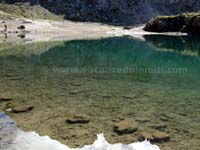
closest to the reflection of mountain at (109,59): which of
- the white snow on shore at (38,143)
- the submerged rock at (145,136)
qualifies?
the submerged rock at (145,136)

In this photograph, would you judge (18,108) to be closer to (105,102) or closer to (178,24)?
(105,102)

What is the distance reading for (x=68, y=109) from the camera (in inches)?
1128

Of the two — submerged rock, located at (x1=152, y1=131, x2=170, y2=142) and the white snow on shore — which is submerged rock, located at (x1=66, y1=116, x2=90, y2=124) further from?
Answer: submerged rock, located at (x1=152, y1=131, x2=170, y2=142)

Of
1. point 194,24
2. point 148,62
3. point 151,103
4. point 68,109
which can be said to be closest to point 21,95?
point 68,109

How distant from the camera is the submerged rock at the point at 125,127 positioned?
23219mm

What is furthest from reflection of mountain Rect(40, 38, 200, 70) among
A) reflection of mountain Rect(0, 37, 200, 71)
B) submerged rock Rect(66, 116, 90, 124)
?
submerged rock Rect(66, 116, 90, 124)

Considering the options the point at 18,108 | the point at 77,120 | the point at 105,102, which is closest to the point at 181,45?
the point at 105,102

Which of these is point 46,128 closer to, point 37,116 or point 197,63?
point 37,116

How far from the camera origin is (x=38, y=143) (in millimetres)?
21109

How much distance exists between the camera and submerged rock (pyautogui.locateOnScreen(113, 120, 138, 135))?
23219 mm

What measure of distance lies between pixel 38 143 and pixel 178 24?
479 feet

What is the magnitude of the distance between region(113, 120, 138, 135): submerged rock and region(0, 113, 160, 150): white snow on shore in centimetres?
145

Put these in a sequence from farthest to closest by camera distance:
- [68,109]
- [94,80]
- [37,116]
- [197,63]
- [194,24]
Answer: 1. [194,24]
2. [197,63]
3. [94,80]
4. [68,109]
5. [37,116]

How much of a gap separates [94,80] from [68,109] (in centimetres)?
1369
